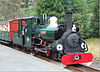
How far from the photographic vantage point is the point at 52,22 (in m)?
13.7

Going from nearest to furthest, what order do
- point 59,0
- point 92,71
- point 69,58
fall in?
1. point 92,71
2. point 69,58
3. point 59,0

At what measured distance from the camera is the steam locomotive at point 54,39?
11689 millimetres

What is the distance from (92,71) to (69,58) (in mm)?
1353

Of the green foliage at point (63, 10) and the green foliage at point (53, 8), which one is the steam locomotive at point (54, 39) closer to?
the green foliage at point (53, 8)

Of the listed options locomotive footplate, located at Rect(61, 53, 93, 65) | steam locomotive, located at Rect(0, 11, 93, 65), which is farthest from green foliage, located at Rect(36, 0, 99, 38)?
locomotive footplate, located at Rect(61, 53, 93, 65)

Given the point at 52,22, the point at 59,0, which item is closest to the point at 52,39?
the point at 52,22

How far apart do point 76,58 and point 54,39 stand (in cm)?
184

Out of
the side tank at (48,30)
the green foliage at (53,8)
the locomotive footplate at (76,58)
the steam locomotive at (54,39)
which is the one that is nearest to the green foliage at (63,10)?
the green foliage at (53,8)

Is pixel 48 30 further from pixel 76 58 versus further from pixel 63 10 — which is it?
pixel 63 10

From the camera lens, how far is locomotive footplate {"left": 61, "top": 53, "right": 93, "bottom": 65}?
11.0 m

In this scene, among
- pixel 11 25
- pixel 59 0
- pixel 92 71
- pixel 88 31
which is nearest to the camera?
pixel 92 71

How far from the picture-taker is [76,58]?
11516 millimetres

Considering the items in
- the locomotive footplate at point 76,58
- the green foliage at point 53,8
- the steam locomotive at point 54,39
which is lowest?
the locomotive footplate at point 76,58

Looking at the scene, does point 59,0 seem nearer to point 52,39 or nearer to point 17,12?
point 52,39
